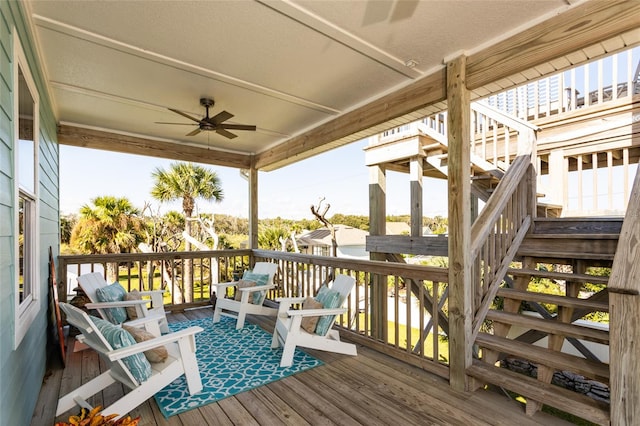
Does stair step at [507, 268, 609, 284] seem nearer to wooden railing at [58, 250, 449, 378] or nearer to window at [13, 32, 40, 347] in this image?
wooden railing at [58, 250, 449, 378]

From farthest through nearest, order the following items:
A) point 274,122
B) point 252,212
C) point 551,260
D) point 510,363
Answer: point 252,212
point 510,363
point 274,122
point 551,260

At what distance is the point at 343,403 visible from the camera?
97.1 inches

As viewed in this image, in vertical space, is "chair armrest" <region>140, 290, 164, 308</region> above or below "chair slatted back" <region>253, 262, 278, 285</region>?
below

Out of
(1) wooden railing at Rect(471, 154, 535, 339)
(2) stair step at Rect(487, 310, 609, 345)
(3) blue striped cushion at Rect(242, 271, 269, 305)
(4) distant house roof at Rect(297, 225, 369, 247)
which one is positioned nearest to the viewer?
(2) stair step at Rect(487, 310, 609, 345)

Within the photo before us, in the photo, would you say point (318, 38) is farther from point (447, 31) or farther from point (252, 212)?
point (252, 212)

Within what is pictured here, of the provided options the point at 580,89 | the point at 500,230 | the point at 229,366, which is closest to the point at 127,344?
the point at 229,366

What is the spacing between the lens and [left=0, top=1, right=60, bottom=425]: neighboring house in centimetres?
157

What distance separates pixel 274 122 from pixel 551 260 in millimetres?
3650

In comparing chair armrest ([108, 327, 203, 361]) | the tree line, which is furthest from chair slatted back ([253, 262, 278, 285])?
the tree line

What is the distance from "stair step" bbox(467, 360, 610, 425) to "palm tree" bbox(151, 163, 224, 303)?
11.5 metres

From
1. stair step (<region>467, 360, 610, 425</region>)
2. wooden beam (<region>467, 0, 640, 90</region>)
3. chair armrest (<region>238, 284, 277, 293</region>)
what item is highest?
wooden beam (<region>467, 0, 640, 90</region>)

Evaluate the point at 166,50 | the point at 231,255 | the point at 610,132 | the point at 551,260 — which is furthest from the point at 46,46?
the point at 610,132

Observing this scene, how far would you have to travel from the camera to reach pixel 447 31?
8.02 feet

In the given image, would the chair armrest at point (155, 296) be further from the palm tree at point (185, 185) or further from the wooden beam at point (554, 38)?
the palm tree at point (185, 185)
